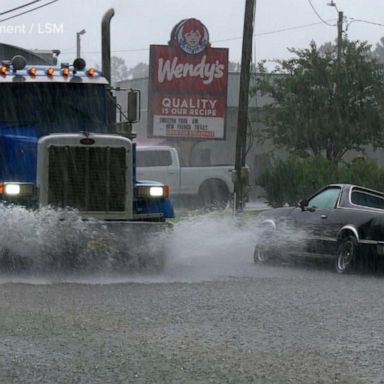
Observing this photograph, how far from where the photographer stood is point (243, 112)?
88.1 ft

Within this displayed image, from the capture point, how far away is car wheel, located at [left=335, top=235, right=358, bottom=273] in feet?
50.7

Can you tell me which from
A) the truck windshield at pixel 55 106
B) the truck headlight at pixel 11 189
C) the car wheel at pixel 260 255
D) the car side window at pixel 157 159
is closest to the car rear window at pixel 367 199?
the car wheel at pixel 260 255

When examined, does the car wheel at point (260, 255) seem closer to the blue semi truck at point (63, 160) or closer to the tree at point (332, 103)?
the blue semi truck at point (63, 160)

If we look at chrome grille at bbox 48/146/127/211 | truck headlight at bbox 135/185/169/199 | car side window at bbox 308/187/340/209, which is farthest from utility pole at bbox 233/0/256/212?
chrome grille at bbox 48/146/127/211

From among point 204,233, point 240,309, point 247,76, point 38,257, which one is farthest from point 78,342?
point 247,76

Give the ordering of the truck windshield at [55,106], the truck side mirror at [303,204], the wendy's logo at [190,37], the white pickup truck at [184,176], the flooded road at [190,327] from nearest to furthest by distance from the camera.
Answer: the flooded road at [190,327] → the truck windshield at [55,106] → the truck side mirror at [303,204] → the white pickup truck at [184,176] → the wendy's logo at [190,37]

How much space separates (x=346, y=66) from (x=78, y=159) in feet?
83.1

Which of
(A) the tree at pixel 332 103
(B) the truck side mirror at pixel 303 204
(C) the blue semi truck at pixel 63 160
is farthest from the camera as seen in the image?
(A) the tree at pixel 332 103

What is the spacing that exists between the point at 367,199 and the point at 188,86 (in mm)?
22556

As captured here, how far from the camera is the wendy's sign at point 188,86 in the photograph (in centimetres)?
3822

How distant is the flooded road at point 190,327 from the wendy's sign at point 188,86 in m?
23.1

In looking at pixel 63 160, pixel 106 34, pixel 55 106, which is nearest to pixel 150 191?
pixel 63 160

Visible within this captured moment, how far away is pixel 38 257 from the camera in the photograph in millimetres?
13656

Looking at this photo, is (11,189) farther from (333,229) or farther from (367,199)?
(367,199)
